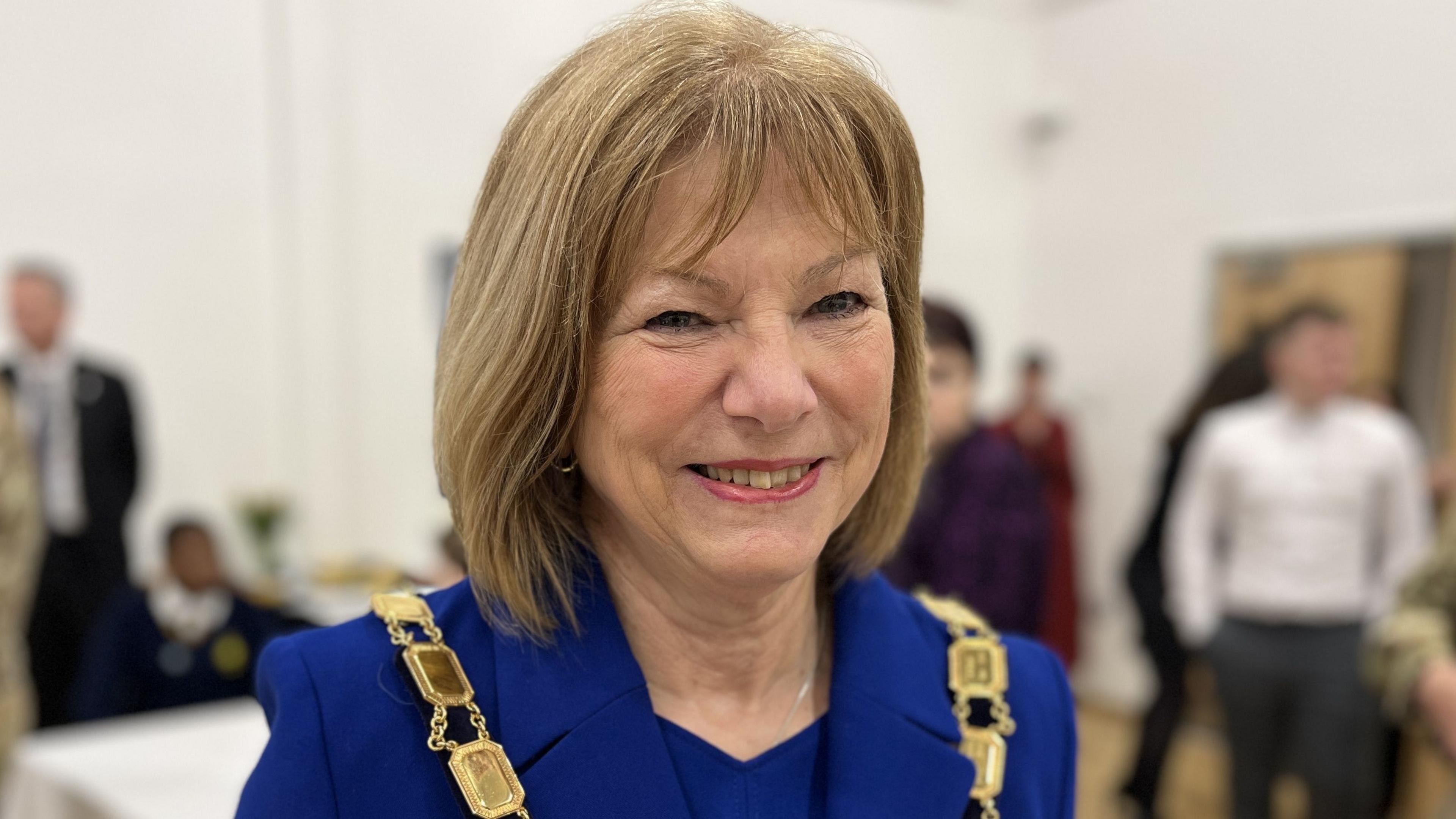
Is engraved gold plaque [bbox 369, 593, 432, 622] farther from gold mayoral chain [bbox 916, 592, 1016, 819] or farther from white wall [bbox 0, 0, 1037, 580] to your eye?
white wall [bbox 0, 0, 1037, 580]

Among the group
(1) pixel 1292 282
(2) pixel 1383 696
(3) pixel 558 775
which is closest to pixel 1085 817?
(2) pixel 1383 696

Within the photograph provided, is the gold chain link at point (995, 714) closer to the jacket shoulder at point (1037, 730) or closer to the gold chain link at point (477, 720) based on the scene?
the jacket shoulder at point (1037, 730)

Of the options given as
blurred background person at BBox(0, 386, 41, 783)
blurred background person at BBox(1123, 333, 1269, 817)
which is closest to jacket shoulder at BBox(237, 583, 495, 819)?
blurred background person at BBox(0, 386, 41, 783)

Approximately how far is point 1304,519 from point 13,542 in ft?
13.2

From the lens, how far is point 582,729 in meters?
0.98

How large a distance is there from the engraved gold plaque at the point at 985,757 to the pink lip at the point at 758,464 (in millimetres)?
388

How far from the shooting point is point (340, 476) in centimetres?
570

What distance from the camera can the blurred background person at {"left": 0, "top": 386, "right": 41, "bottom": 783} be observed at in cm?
327

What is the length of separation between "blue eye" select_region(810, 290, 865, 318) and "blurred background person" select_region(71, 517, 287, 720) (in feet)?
9.59

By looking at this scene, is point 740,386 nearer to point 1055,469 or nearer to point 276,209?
point 276,209

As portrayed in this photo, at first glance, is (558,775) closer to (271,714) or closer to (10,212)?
(271,714)

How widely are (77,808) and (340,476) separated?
10.9 ft

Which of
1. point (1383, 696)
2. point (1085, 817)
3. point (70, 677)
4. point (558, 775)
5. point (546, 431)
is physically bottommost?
point (1085, 817)

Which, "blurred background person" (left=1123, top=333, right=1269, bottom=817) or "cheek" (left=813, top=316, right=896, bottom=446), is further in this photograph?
"blurred background person" (left=1123, top=333, right=1269, bottom=817)
